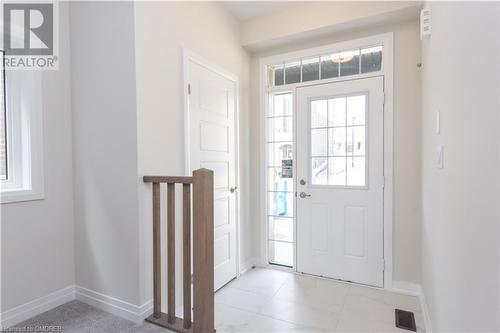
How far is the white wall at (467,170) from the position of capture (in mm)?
750

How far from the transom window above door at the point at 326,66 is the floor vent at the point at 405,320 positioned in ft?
7.16

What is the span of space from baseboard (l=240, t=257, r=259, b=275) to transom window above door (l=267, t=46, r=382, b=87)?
82.3 inches

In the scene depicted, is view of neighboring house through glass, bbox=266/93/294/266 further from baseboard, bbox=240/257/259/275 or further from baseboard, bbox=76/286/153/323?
baseboard, bbox=76/286/153/323

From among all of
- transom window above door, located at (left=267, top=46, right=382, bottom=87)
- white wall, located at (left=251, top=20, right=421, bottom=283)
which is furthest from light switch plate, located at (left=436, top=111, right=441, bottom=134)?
transom window above door, located at (left=267, top=46, right=382, bottom=87)

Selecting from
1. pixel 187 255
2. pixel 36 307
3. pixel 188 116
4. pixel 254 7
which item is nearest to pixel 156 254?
pixel 187 255

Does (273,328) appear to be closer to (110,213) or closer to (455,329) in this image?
(455,329)

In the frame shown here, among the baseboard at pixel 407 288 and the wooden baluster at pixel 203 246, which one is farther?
the baseboard at pixel 407 288

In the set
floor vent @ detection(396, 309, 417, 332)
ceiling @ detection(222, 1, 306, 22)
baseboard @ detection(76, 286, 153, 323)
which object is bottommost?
floor vent @ detection(396, 309, 417, 332)

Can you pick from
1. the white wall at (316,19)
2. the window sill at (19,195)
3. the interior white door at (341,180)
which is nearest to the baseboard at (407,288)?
the interior white door at (341,180)

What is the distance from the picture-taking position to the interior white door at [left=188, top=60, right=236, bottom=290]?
7.73 ft

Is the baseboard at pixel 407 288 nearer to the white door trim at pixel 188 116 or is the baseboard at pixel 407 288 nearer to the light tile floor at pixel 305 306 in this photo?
the light tile floor at pixel 305 306

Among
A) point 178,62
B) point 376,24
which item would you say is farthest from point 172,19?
point 376,24

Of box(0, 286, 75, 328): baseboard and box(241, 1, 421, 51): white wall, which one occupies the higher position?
box(241, 1, 421, 51): white wall

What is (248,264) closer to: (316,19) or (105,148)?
(105,148)
